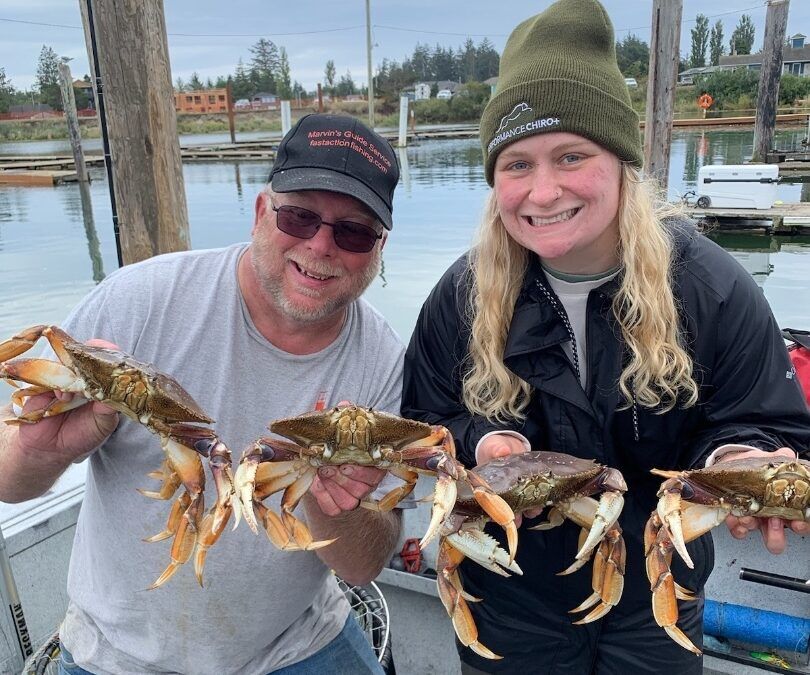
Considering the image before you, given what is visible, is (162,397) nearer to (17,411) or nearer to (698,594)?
(17,411)

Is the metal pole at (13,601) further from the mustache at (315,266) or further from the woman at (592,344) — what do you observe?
the woman at (592,344)

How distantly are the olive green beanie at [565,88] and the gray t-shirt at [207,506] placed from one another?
1140 millimetres

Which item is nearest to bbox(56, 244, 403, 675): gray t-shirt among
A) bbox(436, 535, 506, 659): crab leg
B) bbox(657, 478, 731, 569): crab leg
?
bbox(436, 535, 506, 659): crab leg

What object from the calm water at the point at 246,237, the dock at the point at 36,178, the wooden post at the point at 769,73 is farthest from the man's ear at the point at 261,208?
the dock at the point at 36,178

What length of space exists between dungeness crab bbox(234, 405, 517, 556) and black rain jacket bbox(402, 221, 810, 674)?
0.53 metres

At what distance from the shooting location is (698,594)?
2607 mm

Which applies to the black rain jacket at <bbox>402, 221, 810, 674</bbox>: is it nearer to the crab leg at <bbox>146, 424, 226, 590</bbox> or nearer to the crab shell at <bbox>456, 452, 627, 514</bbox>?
the crab shell at <bbox>456, 452, 627, 514</bbox>

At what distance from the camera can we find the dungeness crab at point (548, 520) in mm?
2207

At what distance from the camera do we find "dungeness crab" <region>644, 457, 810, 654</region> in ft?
6.77

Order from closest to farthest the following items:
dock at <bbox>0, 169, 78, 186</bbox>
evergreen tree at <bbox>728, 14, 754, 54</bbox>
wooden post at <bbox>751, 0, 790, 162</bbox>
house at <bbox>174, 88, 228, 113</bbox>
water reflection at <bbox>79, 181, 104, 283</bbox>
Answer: water reflection at <bbox>79, 181, 104, 283</bbox> → wooden post at <bbox>751, 0, 790, 162</bbox> → dock at <bbox>0, 169, 78, 186</bbox> → house at <bbox>174, 88, 228, 113</bbox> → evergreen tree at <bbox>728, 14, 754, 54</bbox>

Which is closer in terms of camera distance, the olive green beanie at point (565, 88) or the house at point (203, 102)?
the olive green beanie at point (565, 88)

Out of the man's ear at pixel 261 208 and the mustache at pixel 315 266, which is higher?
the man's ear at pixel 261 208

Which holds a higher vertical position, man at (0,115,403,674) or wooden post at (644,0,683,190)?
wooden post at (644,0,683,190)

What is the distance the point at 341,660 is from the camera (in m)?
2.79
